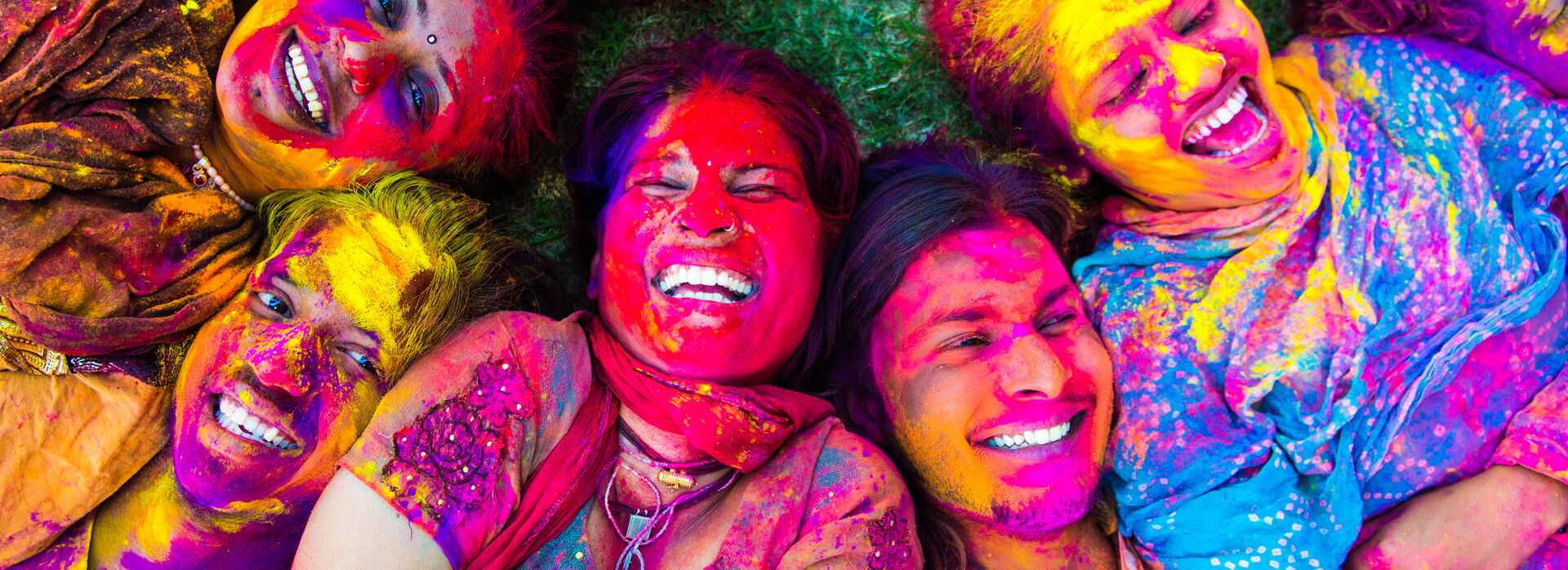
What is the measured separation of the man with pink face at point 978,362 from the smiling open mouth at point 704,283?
0.41 metres

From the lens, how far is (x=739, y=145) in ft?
8.22

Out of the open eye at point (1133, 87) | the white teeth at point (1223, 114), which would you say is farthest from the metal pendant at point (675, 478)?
the white teeth at point (1223, 114)

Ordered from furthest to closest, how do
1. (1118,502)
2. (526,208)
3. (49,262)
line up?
(526,208) → (1118,502) → (49,262)

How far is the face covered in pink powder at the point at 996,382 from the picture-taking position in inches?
97.3

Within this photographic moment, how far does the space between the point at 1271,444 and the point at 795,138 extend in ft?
5.30

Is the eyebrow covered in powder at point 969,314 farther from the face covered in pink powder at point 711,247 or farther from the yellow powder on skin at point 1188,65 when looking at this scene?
the yellow powder on skin at point 1188,65

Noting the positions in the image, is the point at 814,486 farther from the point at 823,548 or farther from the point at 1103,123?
the point at 1103,123

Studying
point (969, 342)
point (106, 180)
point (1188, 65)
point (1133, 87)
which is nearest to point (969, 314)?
point (969, 342)

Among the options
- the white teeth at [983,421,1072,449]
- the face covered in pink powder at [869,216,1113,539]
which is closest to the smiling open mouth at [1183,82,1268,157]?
the face covered in pink powder at [869,216,1113,539]

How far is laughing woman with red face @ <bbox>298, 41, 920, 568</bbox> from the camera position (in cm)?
218

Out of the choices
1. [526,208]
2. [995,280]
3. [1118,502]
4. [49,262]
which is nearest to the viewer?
[49,262]

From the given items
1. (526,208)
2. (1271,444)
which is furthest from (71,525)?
(1271,444)

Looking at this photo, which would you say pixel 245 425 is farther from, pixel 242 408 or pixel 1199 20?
pixel 1199 20

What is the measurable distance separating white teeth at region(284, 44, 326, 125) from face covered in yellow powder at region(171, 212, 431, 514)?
348mm
